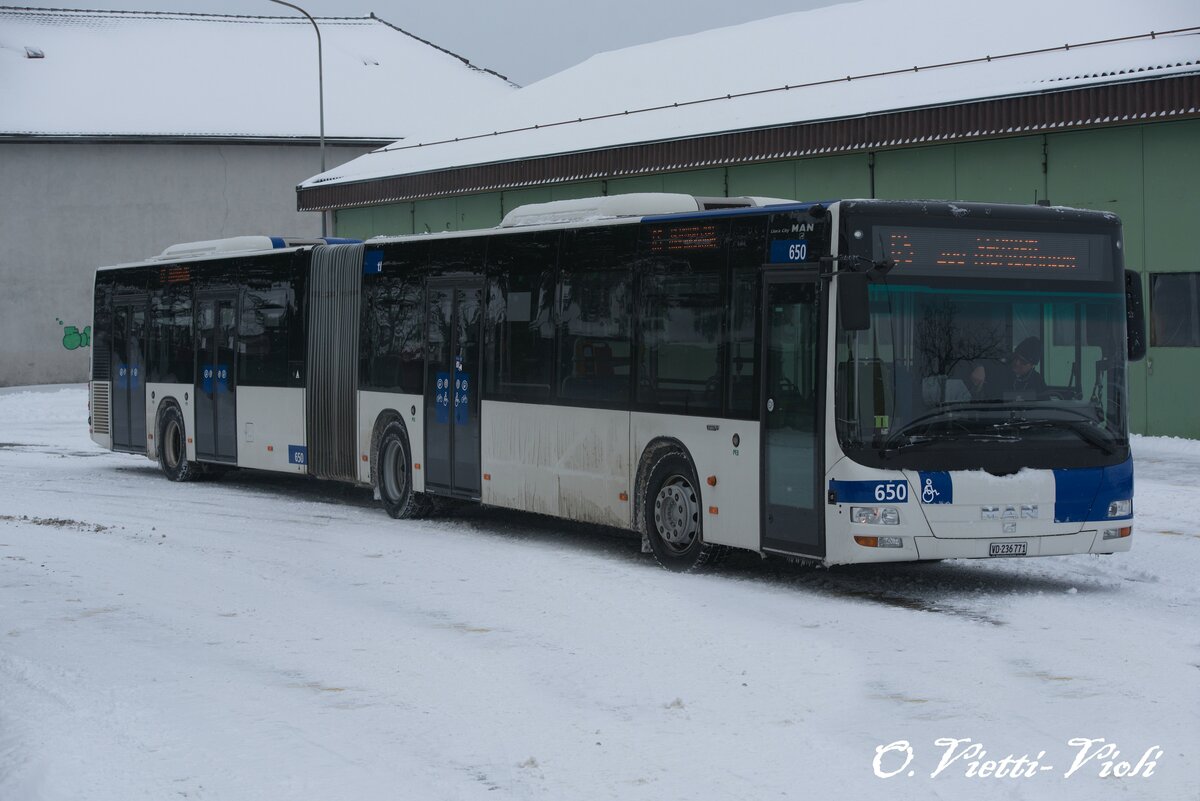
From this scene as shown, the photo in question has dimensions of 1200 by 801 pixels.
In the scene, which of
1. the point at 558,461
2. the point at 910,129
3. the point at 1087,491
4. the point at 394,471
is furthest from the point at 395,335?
the point at 910,129

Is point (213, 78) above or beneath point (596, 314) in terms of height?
above

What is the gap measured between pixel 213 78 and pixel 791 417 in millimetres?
53330

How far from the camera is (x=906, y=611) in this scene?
11969mm

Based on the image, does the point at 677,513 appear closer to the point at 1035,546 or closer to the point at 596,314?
the point at 596,314

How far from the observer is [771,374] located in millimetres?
13109

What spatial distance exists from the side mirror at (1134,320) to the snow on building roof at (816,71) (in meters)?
12.9

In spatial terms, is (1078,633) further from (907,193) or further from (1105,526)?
(907,193)

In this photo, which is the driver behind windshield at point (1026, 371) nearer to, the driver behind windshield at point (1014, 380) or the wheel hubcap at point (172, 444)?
the driver behind windshield at point (1014, 380)

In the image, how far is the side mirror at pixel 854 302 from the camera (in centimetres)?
1196

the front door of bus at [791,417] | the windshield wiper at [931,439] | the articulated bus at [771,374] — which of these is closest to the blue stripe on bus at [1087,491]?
the articulated bus at [771,374]

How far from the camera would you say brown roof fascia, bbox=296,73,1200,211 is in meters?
25.6

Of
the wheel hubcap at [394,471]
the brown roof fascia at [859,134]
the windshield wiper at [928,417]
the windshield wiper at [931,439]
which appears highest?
the brown roof fascia at [859,134]

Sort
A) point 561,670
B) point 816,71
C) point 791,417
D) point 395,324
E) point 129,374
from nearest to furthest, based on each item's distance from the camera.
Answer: point 561,670 → point 791,417 → point 395,324 → point 129,374 → point 816,71

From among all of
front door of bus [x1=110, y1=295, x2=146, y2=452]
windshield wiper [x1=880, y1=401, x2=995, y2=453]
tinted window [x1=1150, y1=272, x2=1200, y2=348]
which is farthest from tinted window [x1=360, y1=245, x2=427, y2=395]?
tinted window [x1=1150, y1=272, x2=1200, y2=348]
